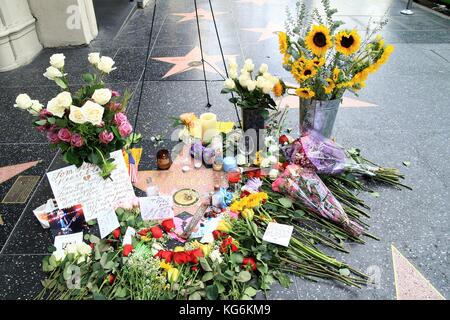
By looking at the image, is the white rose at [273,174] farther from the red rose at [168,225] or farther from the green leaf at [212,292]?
the green leaf at [212,292]

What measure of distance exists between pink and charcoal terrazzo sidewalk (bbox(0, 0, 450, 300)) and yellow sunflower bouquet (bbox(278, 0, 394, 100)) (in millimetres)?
752

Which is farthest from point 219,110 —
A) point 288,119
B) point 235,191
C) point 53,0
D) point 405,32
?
point 405,32

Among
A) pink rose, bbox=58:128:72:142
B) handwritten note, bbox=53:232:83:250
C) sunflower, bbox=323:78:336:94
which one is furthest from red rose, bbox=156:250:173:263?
sunflower, bbox=323:78:336:94

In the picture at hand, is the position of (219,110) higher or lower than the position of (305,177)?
lower

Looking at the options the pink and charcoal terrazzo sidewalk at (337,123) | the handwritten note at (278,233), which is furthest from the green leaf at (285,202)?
the pink and charcoal terrazzo sidewalk at (337,123)

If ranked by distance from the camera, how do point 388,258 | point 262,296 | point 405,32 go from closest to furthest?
point 262,296 < point 388,258 < point 405,32

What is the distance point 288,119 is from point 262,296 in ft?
6.00

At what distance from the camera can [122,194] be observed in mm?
2113

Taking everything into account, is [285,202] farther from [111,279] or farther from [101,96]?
[101,96]

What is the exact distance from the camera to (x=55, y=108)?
1.73 m

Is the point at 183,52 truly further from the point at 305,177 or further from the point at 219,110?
the point at 305,177

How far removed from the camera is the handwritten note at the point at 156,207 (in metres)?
2.01

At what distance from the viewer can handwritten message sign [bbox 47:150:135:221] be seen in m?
1.98

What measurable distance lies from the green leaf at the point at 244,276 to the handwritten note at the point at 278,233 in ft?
0.74
